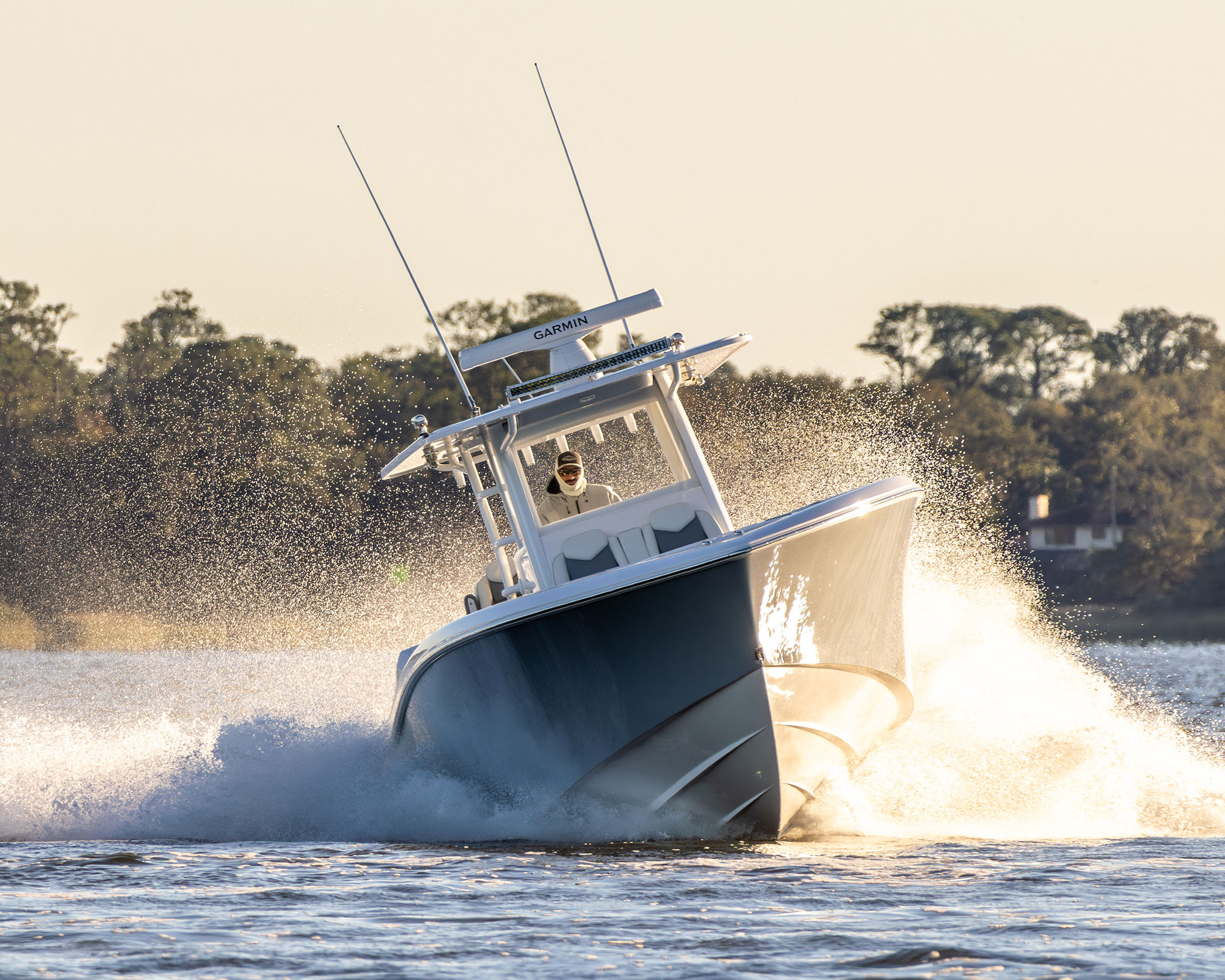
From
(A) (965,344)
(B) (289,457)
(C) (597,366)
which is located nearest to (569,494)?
(C) (597,366)

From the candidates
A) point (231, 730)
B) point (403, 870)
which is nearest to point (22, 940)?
point (403, 870)

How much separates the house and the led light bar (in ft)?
206

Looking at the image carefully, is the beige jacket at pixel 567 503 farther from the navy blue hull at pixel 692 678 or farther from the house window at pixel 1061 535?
the house window at pixel 1061 535

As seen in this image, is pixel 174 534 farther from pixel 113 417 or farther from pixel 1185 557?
pixel 1185 557

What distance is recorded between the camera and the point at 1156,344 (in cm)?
8988

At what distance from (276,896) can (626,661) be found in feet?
7.66

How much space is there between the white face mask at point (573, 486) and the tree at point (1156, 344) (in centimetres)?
8433

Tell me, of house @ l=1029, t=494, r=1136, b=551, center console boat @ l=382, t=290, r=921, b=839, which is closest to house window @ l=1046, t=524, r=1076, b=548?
house @ l=1029, t=494, r=1136, b=551

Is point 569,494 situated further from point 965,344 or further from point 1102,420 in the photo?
point 965,344

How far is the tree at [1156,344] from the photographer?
88500mm

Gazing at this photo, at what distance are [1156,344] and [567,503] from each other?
285 feet

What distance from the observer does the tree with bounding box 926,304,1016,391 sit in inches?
3302

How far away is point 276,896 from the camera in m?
7.66

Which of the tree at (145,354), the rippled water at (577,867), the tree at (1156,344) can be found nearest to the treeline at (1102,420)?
the tree at (1156,344)
